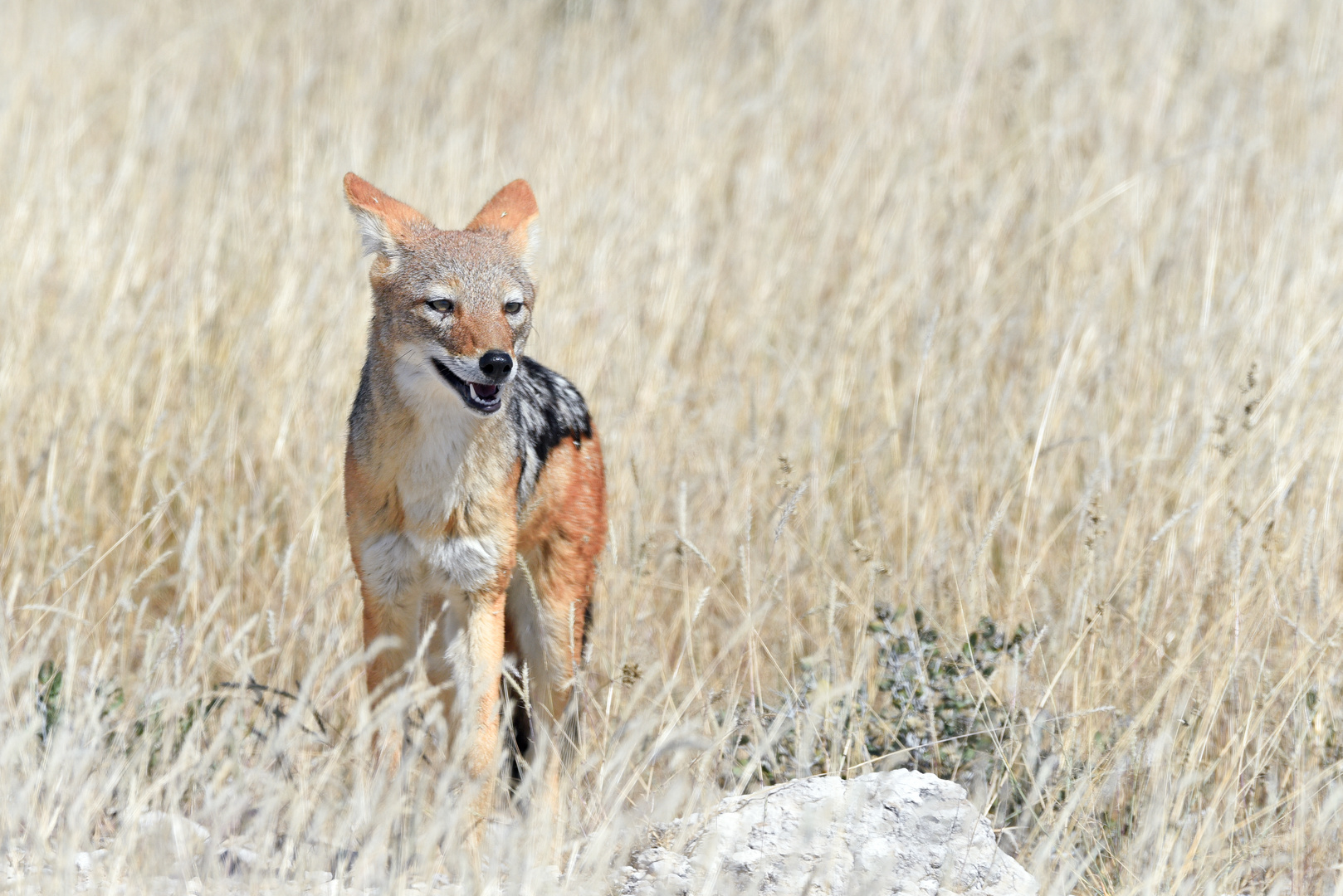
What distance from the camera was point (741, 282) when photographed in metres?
6.18

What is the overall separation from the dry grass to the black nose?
76 cm

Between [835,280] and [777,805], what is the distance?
3.46 m

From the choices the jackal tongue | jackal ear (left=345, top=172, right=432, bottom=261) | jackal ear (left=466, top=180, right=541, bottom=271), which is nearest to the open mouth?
the jackal tongue

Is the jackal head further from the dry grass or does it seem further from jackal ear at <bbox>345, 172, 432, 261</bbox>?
the dry grass

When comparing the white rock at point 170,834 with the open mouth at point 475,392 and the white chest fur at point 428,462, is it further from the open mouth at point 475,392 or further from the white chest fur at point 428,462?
the open mouth at point 475,392

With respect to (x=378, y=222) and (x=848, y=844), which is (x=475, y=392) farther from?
(x=848, y=844)

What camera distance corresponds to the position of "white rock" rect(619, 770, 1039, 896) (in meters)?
2.97

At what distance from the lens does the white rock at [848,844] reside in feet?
9.75

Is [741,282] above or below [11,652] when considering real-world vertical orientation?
above

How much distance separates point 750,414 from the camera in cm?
538

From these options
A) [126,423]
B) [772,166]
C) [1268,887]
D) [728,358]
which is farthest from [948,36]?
[1268,887]

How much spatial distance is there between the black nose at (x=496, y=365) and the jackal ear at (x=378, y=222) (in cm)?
59

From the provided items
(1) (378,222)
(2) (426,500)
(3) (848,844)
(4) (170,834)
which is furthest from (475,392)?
(3) (848,844)

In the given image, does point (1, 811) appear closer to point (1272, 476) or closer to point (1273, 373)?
point (1272, 476)
